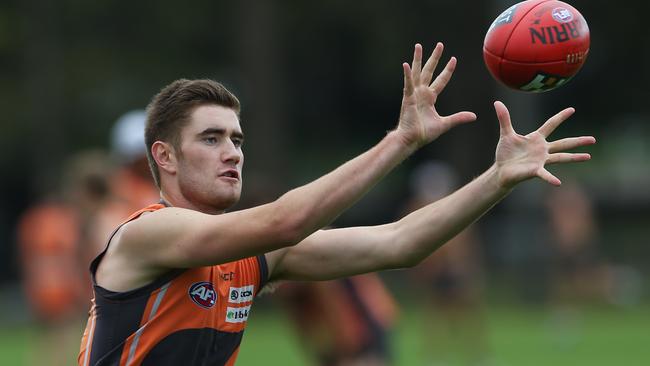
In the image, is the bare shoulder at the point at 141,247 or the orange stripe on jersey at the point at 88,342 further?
the orange stripe on jersey at the point at 88,342

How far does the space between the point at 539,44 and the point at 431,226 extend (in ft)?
2.90

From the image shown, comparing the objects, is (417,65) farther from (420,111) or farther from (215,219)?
(215,219)

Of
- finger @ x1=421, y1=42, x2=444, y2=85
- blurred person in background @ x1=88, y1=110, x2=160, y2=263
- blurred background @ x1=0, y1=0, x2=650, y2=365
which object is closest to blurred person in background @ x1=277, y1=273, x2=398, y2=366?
blurred person in background @ x1=88, y1=110, x2=160, y2=263

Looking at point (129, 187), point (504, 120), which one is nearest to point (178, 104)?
point (504, 120)

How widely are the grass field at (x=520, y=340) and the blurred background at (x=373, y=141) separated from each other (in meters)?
0.07

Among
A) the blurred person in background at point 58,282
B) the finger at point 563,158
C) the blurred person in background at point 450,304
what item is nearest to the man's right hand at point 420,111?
the finger at point 563,158

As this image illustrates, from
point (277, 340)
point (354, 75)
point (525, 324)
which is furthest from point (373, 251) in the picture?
point (354, 75)

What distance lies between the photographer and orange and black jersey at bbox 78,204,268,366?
16.8 ft

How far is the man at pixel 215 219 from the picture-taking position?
16.0 feet

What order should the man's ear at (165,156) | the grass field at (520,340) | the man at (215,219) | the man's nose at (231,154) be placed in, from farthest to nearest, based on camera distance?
the grass field at (520,340), the man's ear at (165,156), the man's nose at (231,154), the man at (215,219)

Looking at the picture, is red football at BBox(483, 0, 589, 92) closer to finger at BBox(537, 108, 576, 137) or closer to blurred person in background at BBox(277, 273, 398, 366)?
finger at BBox(537, 108, 576, 137)

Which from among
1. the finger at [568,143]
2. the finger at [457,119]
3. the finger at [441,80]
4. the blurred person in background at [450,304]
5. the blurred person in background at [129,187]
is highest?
the finger at [441,80]

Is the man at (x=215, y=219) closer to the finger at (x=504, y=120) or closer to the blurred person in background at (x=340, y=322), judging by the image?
the finger at (x=504, y=120)

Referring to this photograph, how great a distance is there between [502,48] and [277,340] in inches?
577
